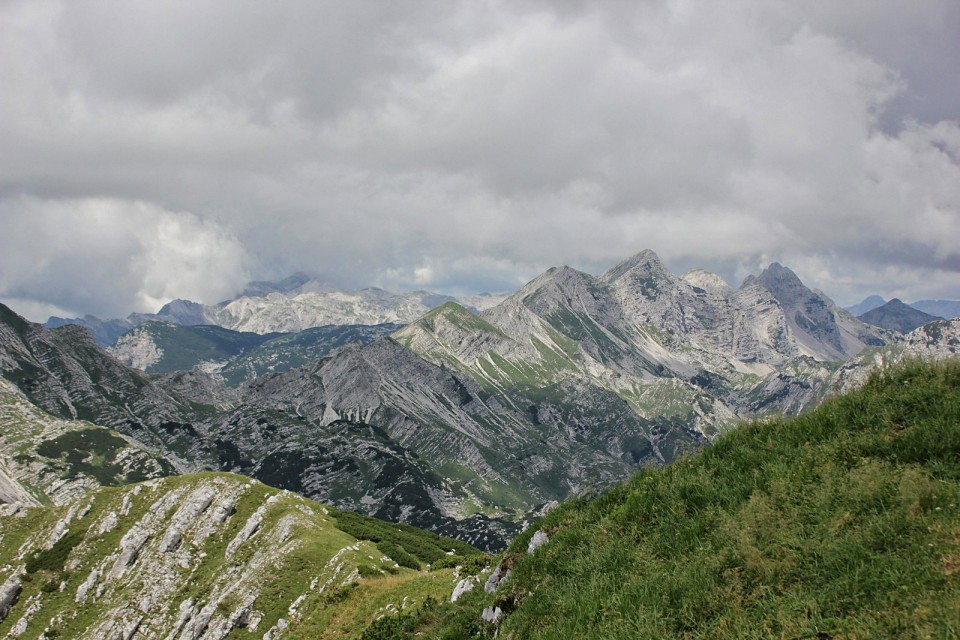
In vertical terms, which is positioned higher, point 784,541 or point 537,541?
point 784,541

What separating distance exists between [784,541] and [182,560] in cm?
8035

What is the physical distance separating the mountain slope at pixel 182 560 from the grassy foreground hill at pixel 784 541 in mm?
Result: 36989

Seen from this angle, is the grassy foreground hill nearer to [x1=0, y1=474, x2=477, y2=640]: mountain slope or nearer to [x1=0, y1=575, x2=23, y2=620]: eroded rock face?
[x1=0, y1=474, x2=477, y2=640]: mountain slope

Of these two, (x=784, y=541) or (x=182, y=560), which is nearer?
(x=784, y=541)

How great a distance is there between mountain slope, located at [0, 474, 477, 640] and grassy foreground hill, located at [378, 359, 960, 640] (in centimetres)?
3699

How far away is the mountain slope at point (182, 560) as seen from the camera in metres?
52.2

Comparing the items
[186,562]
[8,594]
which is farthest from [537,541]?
[8,594]

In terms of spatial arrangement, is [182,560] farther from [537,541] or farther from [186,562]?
[537,541]

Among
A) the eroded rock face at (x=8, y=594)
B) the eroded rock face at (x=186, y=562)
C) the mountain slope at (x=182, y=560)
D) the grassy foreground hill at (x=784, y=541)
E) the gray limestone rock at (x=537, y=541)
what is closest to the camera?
the grassy foreground hill at (x=784, y=541)

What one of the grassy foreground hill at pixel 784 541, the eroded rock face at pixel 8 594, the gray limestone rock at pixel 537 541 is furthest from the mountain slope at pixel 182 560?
the grassy foreground hill at pixel 784 541

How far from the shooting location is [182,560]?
224ft

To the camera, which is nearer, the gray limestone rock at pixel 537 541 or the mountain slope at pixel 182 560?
the gray limestone rock at pixel 537 541

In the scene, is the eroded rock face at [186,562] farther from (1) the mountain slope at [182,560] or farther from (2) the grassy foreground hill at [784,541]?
(2) the grassy foreground hill at [784,541]

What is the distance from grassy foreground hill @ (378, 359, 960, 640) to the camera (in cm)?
836
